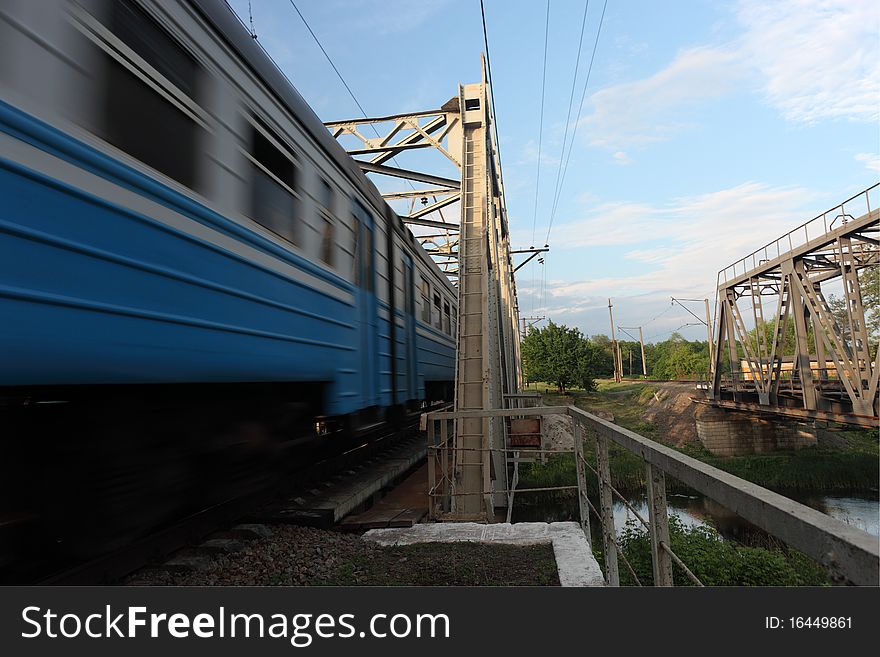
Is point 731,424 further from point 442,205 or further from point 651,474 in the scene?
point 651,474

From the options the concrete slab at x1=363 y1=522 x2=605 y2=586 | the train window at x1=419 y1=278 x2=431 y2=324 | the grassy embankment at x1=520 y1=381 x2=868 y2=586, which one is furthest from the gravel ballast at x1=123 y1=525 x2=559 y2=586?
the train window at x1=419 y1=278 x2=431 y2=324

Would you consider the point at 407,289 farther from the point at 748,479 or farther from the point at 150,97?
the point at 748,479

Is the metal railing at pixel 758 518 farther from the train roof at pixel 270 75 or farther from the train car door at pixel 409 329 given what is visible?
the train car door at pixel 409 329

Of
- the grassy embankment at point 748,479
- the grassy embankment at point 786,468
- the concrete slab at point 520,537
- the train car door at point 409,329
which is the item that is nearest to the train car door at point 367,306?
the train car door at point 409,329

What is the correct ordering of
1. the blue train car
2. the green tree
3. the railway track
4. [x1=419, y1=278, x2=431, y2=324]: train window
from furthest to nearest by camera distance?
the green tree, [x1=419, y1=278, x2=431, y2=324]: train window, the railway track, the blue train car

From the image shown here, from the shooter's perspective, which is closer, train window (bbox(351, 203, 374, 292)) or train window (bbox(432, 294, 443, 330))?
train window (bbox(351, 203, 374, 292))

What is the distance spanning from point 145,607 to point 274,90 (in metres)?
3.69

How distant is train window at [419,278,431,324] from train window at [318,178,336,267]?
382cm

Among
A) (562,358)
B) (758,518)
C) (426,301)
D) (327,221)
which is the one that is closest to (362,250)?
(327,221)

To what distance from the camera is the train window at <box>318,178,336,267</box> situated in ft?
16.1

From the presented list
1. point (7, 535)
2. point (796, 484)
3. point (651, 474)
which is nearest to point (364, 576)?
point (7, 535)

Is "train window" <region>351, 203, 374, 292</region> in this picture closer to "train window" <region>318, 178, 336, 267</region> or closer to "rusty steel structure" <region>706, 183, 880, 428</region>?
"train window" <region>318, 178, 336, 267</region>

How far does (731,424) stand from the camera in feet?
Answer: 75.0

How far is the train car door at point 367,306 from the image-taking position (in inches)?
222
